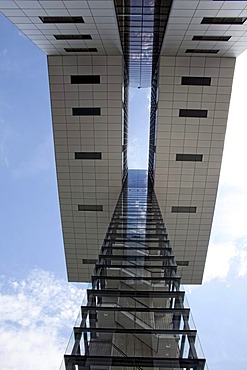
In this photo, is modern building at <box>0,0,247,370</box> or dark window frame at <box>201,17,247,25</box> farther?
dark window frame at <box>201,17,247,25</box>

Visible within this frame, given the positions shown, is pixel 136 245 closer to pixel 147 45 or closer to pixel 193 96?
pixel 193 96

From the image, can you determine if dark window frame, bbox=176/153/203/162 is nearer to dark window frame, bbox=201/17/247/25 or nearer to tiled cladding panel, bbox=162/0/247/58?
tiled cladding panel, bbox=162/0/247/58

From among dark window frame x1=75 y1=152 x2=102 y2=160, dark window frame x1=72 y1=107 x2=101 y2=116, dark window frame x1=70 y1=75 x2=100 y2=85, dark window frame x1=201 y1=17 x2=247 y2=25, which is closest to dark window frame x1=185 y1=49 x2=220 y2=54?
dark window frame x1=201 y1=17 x2=247 y2=25

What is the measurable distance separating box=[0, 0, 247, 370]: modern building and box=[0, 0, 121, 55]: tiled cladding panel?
Answer: 0.05 metres

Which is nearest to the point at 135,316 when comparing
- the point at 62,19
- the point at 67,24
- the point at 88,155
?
the point at 62,19

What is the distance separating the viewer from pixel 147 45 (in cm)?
2245

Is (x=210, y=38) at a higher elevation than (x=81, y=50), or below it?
higher

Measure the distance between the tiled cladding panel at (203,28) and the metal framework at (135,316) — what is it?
10.2 meters

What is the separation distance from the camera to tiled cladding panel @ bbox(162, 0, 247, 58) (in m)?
14.4

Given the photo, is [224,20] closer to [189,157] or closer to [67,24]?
[67,24]

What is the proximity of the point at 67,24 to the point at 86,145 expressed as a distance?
840 cm

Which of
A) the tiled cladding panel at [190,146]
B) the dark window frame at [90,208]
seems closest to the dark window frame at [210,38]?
the tiled cladding panel at [190,146]

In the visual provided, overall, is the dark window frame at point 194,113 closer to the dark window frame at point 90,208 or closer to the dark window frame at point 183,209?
the dark window frame at point 183,209

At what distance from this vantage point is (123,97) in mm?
23484
